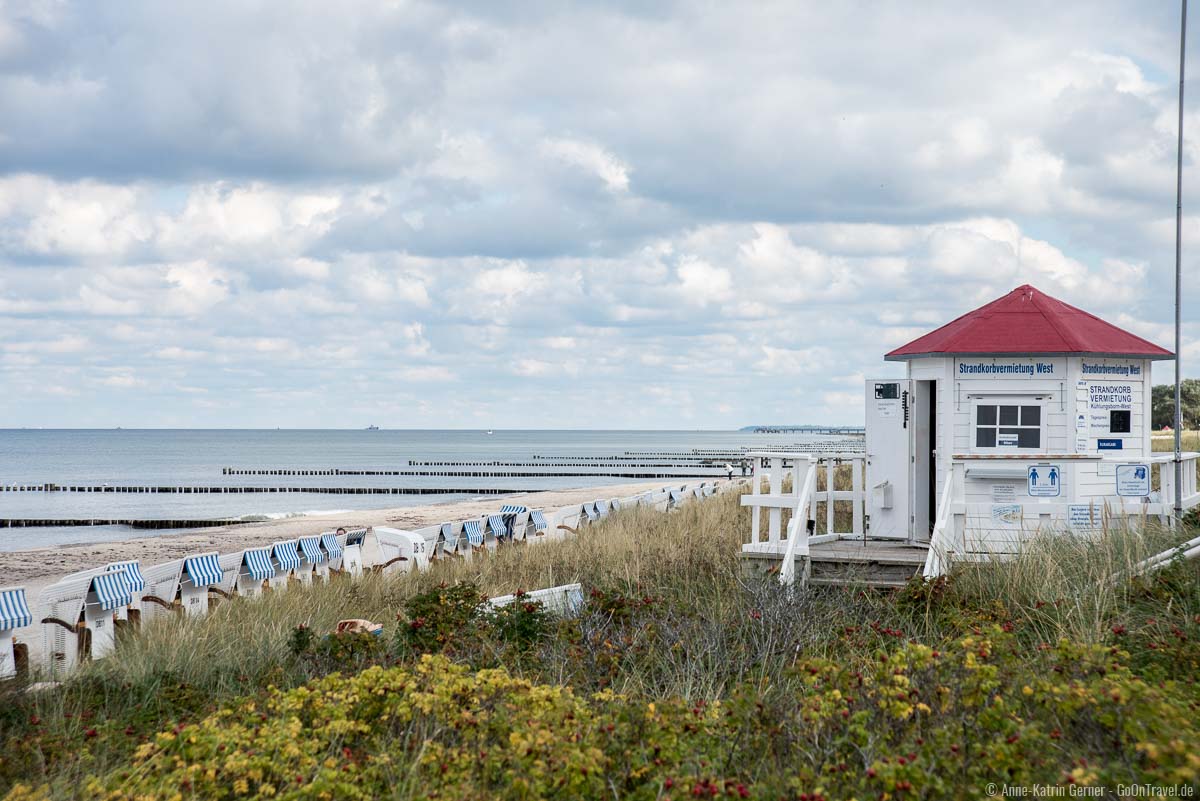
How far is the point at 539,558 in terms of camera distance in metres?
14.2

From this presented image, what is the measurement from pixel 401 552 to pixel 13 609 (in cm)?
710

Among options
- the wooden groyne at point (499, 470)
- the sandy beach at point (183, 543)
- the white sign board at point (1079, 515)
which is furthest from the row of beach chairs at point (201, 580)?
the wooden groyne at point (499, 470)

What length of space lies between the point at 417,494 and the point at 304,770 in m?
61.3

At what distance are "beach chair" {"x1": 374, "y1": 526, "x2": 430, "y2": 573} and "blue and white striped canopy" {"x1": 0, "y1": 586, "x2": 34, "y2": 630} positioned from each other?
218 inches

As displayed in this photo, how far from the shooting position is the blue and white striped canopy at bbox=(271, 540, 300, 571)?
46.5 feet

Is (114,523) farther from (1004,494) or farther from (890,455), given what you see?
(1004,494)

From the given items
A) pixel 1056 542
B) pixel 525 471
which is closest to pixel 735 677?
pixel 1056 542

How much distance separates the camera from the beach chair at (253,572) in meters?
13.2

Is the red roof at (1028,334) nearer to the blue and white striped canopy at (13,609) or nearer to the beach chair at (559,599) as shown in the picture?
the beach chair at (559,599)

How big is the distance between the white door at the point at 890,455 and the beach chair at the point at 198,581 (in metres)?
8.58

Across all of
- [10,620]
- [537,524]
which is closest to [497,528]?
[537,524]

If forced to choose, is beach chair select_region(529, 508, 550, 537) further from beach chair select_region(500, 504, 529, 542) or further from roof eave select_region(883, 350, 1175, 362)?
roof eave select_region(883, 350, 1175, 362)

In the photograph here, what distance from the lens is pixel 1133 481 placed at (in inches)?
520

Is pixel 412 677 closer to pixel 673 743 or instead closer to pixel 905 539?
pixel 673 743
